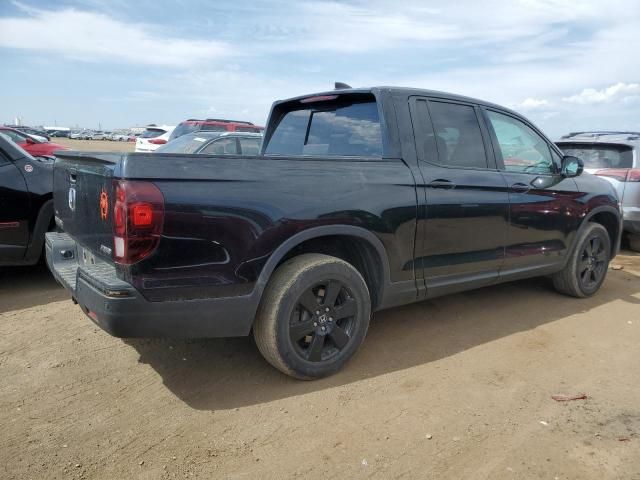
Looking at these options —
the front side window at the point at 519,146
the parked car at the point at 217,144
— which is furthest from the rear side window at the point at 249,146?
the front side window at the point at 519,146

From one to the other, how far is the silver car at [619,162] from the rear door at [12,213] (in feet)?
22.1

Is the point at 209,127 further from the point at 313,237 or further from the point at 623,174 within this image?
the point at 313,237

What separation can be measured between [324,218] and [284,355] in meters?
0.85

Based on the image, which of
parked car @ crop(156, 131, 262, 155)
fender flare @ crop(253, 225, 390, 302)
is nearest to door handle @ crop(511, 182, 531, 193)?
fender flare @ crop(253, 225, 390, 302)

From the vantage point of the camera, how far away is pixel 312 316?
315 centimetres

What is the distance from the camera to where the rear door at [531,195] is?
419 cm

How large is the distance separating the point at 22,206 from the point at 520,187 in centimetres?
444

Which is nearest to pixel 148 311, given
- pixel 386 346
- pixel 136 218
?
pixel 136 218

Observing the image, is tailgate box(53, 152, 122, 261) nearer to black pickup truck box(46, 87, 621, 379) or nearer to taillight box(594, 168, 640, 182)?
black pickup truck box(46, 87, 621, 379)

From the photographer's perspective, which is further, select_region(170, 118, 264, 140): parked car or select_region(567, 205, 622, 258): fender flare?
select_region(170, 118, 264, 140): parked car

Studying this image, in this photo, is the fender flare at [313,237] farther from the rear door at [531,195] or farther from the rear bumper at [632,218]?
the rear bumper at [632,218]

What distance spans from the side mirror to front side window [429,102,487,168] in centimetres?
103

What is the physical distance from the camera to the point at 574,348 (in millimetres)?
3869

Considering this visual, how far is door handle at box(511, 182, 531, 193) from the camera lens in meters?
4.14
